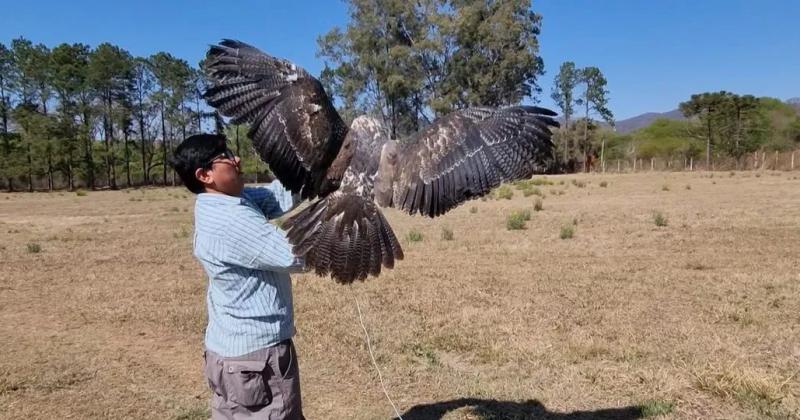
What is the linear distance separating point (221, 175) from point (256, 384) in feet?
2.95

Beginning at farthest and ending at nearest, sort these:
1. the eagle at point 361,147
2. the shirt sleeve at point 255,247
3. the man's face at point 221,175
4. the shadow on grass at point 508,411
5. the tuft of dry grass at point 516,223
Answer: the tuft of dry grass at point 516,223 < the shadow on grass at point 508,411 < the eagle at point 361,147 < the man's face at point 221,175 < the shirt sleeve at point 255,247

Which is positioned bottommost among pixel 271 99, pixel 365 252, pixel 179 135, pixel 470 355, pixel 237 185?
pixel 470 355

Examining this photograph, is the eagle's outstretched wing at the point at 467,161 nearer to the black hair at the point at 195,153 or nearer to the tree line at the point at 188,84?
the black hair at the point at 195,153

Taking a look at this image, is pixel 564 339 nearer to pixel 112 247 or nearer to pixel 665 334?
pixel 665 334

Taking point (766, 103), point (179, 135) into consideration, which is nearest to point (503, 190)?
point (179, 135)

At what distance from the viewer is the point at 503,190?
2556 cm

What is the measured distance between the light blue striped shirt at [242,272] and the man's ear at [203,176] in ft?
0.21

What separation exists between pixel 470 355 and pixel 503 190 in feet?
67.2

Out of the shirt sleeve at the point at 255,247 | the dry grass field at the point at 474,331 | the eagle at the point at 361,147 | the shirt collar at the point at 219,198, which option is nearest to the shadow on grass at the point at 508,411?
the dry grass field at the point at 474,331

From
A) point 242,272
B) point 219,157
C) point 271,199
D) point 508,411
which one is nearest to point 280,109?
point 271,199

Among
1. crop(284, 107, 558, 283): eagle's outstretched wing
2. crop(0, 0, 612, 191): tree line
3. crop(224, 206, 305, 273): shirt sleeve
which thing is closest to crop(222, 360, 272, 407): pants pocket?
crop(224, 206, 305, 273): shirt sleeve

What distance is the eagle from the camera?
3393 mm

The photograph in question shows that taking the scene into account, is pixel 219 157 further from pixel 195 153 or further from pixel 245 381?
pixel 245 381

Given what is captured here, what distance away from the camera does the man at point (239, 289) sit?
251cm
